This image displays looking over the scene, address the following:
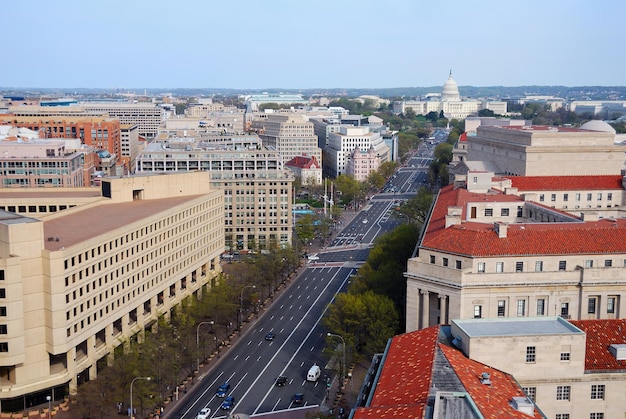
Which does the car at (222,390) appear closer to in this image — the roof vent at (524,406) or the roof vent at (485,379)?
the roof vent at (485,379)

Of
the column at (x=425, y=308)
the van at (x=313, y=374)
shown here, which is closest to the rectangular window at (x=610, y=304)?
the column at (x=425, y=308)

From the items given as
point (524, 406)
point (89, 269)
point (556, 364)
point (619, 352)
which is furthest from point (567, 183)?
point (524, 406)

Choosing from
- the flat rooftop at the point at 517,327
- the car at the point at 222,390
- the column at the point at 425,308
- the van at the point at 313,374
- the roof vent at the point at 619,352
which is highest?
the flat rooftop at the point at 517,327

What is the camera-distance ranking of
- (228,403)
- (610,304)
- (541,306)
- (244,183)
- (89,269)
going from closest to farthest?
1. (228,403)
2. (541,306)
3. (610,304)
4. (89,269)
5. (244,183)

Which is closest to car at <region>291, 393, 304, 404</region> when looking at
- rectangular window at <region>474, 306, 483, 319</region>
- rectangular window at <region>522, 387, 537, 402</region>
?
rectangular window at <region>474, 306, 483, 319</region>

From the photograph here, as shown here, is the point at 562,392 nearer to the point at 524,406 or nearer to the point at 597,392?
the point at 597,392

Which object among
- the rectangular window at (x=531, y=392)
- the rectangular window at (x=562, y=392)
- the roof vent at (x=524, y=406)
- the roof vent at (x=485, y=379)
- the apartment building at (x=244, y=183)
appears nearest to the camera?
the roof vent at (x=524, y=406)

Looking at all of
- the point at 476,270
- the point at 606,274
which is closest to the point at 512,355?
the point at 476,270
